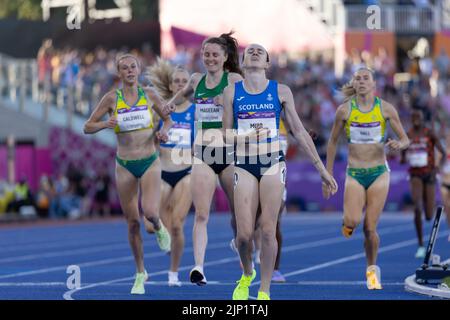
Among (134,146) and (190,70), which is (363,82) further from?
(190,70)

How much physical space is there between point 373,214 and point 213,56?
9.42 ft

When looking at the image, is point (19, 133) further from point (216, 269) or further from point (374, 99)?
point (374, 99)

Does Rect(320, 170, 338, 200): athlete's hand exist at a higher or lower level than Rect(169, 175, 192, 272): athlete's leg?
higher

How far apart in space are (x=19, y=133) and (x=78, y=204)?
345cm

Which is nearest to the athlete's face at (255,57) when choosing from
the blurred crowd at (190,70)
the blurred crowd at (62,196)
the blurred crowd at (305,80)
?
the blurred crowd at (190,70)

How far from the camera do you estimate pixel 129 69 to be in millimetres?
14938

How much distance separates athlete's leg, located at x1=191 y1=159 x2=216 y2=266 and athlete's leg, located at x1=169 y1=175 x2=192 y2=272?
77.5 inches

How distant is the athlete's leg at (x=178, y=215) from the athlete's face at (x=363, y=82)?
2.38 m

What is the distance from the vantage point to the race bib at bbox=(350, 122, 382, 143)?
16062mm

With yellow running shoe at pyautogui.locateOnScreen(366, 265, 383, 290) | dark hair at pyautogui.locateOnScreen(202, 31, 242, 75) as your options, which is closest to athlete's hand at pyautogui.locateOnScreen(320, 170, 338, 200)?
dark hair at pyautogui.locateOnScreen(202, 31, 242, 75)

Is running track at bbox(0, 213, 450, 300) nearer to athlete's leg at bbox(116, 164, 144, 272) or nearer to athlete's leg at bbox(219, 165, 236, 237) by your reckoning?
athlete's leg at bbox(116, 164, 144, 272)

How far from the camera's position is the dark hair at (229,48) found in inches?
563

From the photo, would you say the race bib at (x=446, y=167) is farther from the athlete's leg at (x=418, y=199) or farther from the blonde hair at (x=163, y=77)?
the blonde hair at (x=163, y=77)

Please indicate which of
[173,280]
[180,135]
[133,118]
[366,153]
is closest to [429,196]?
[180,135]
